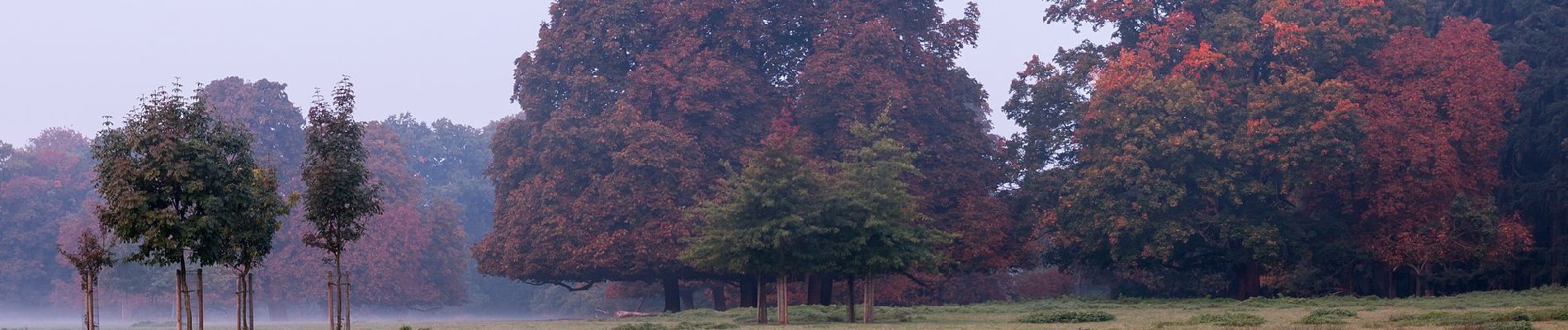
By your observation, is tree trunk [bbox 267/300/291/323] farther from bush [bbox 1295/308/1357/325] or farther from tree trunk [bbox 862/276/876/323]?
bush [bbox 1295/308/1357/325]

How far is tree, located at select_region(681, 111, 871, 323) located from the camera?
4069 cm

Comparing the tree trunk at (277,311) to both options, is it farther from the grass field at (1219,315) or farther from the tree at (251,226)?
the tree at (251,226)

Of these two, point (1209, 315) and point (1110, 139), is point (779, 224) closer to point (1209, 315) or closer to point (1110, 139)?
point (1209, 315)

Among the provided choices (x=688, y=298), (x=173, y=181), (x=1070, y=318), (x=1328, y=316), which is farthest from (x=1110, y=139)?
(x=173, y=181)

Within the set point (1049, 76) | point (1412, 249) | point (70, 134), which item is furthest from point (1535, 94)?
point (70, 134)

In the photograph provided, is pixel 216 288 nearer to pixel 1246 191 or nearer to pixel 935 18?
pixel 935 18

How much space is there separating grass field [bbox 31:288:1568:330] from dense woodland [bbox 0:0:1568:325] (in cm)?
220

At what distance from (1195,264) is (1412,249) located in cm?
769

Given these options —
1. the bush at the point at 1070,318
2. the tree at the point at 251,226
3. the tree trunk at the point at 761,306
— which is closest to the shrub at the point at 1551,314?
the bush at the point at 1070,318

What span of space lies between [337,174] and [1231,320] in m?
19.7

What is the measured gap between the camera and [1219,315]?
3628 centimetres

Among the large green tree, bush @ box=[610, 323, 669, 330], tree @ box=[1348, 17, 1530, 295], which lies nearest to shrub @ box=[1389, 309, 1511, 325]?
bush @ box=[610, 323, 669, 330]

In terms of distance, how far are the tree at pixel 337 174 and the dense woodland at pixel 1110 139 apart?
1514 cm

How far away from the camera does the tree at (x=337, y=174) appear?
101ft
